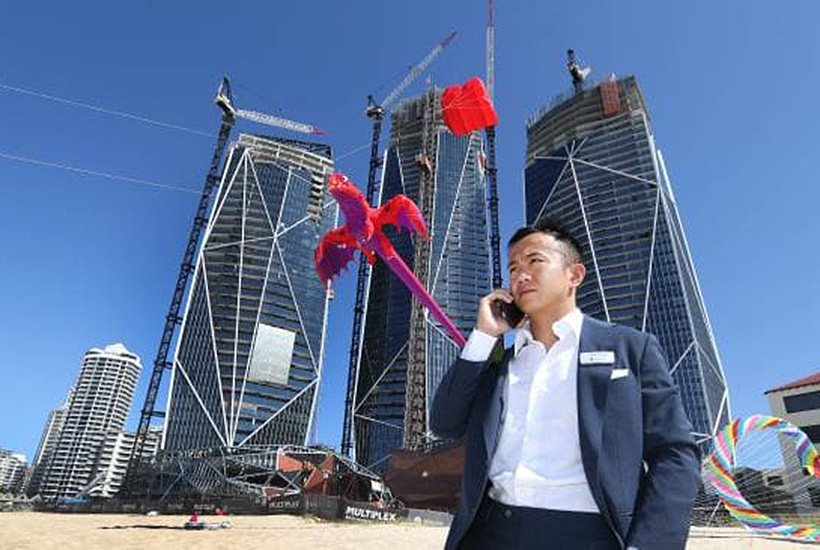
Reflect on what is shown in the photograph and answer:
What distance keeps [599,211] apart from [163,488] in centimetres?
10273

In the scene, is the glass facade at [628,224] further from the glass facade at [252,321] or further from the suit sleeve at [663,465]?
the suit sleeve at [663,465]

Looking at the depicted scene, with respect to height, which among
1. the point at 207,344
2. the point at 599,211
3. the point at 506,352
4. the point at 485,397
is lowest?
the point at 485,397

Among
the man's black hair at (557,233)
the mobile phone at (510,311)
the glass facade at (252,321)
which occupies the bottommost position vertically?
the mobile phone at (510,311)

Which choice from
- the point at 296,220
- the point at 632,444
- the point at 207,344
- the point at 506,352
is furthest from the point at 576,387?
the point at 296,220

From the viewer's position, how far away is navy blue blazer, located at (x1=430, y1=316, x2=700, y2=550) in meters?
1.73

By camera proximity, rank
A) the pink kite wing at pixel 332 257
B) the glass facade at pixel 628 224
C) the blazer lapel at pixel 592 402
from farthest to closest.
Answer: the glass facade at pixel 628 224 → the pink kite wing at pixel 332 257 → the blazer lapel at pixel 592 402

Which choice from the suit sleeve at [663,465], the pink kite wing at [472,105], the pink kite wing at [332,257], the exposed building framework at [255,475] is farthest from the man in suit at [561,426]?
the exposed building framework at [255,475]

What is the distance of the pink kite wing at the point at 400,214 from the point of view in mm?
14523

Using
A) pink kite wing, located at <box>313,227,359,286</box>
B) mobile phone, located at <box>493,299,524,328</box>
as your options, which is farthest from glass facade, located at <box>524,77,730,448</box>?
mobile phone, located at <box>493,299,524,328</box>

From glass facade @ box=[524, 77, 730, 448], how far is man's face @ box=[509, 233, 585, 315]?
80771 millimetres

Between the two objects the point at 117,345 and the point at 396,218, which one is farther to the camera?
the point at 117,345

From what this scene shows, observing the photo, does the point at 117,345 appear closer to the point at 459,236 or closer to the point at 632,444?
the point at 459,236

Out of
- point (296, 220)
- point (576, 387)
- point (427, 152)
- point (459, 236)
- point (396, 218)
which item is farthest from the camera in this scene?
point (459, 236)

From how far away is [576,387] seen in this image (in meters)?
2.03
